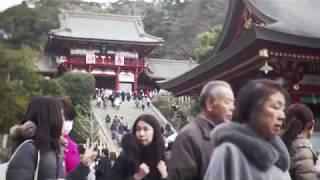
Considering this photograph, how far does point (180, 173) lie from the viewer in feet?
9.19

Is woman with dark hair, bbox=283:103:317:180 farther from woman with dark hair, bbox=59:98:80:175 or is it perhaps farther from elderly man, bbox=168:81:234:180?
woman with dark hair, bbox=59:98:80:175

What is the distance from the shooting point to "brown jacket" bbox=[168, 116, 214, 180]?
2814 millimetres

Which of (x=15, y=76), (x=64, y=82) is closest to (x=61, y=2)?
(x=64, y=82)

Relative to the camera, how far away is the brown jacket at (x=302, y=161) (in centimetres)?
340

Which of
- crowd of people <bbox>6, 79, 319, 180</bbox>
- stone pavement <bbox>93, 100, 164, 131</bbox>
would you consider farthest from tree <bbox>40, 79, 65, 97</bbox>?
crowd of people <bbox>6, 79, 319, 180</bbox>

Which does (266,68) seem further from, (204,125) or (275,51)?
(204,125)

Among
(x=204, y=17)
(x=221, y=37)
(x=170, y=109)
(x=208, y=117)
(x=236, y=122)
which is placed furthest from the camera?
(x=204, y=17)

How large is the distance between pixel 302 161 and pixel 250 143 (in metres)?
1.30

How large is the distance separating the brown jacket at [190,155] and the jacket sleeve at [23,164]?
715 mm

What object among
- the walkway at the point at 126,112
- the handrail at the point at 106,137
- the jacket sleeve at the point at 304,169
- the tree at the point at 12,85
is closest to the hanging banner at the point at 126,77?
the walkway at the point at 126,112

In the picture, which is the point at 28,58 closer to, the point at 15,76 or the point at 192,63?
the point at 15,76

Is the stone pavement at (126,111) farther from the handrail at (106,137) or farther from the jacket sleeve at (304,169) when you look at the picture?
the jacket sleeve at (304,169)

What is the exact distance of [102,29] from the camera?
38344 mm

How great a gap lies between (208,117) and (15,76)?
54.5 feet
